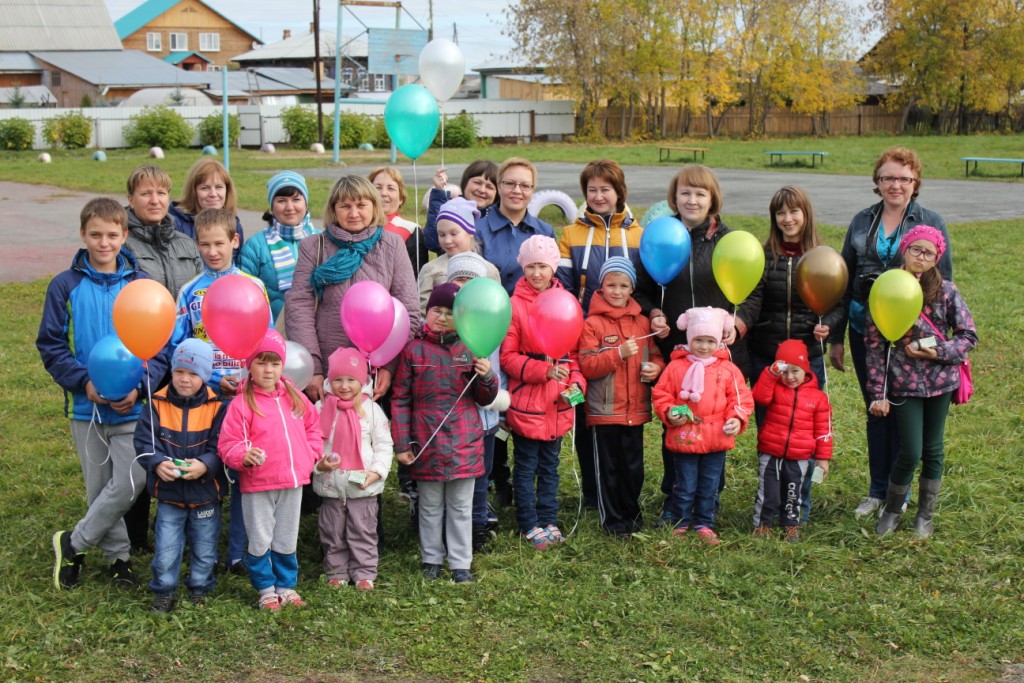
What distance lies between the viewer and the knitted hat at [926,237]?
183 inches

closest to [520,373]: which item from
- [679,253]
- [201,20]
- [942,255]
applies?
Result: [679,253]

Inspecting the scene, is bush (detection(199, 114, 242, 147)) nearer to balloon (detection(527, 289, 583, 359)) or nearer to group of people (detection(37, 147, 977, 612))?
group of people (detection(37, 147, 977, 612))

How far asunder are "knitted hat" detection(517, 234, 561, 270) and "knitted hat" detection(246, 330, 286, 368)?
1.19 meters

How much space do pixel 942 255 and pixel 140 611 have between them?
401 centimetres

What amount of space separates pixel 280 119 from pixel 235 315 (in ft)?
113

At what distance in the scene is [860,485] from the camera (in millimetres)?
5688

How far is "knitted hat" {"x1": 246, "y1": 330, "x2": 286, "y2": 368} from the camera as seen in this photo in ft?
13.6

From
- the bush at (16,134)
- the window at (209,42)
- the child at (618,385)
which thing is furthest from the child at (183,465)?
the window at (209,42)

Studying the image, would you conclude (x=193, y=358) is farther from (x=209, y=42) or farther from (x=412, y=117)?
(x=209, y=42)

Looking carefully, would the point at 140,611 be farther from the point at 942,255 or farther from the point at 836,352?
the point at 942,255

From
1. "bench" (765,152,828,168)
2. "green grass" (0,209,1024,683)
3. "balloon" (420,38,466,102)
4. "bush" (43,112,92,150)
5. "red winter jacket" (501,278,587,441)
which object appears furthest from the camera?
"bush" (43,112,92,150)

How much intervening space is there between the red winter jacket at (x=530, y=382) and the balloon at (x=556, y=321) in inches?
5.3

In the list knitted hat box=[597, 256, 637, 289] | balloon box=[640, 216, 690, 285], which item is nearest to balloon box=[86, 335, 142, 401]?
knitted hat box=[597, 256, 637, 289]

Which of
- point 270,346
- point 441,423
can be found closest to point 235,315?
point 270,346
